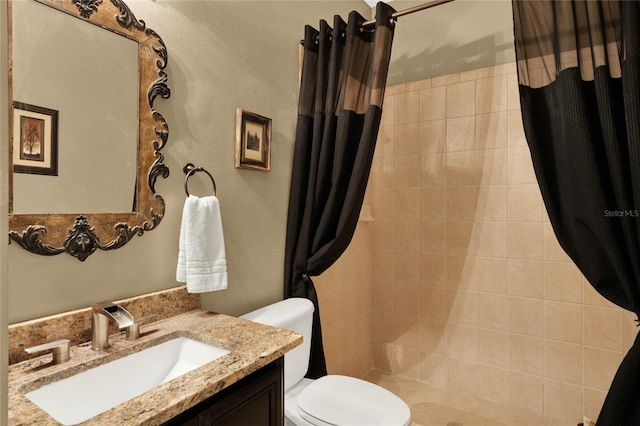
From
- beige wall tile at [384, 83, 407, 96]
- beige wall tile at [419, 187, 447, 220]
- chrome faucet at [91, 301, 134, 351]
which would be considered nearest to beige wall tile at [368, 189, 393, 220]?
beige wall tile at [419, 187, 447, 220]

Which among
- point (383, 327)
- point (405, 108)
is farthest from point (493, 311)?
point (405, 108)

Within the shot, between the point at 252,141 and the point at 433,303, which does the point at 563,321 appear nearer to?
the point at 433,303

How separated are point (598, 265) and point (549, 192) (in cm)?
31

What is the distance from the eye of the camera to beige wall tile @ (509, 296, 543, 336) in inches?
86.0

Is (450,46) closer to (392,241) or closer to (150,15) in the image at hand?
(392,241)

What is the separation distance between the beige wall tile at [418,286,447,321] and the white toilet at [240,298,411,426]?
1113mm

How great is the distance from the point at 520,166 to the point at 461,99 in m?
0.60

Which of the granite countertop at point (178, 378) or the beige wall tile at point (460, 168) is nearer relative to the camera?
the granite countertop at point (178, 378)

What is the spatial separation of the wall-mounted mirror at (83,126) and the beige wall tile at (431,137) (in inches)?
71.6

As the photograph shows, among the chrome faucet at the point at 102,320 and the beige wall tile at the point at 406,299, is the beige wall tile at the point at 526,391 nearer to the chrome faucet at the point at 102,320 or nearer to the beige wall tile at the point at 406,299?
the beige wall tile at the point at 406,299

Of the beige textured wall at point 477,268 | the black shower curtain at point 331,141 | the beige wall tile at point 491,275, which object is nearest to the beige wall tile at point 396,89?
the beige textured wall at point 477,268

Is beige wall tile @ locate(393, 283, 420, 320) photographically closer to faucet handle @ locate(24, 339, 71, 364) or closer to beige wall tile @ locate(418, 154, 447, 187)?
beige wall tile @ locate(418, 154, 447, 187)

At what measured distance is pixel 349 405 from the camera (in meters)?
A: 1.44

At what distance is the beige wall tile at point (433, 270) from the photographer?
2471mm
